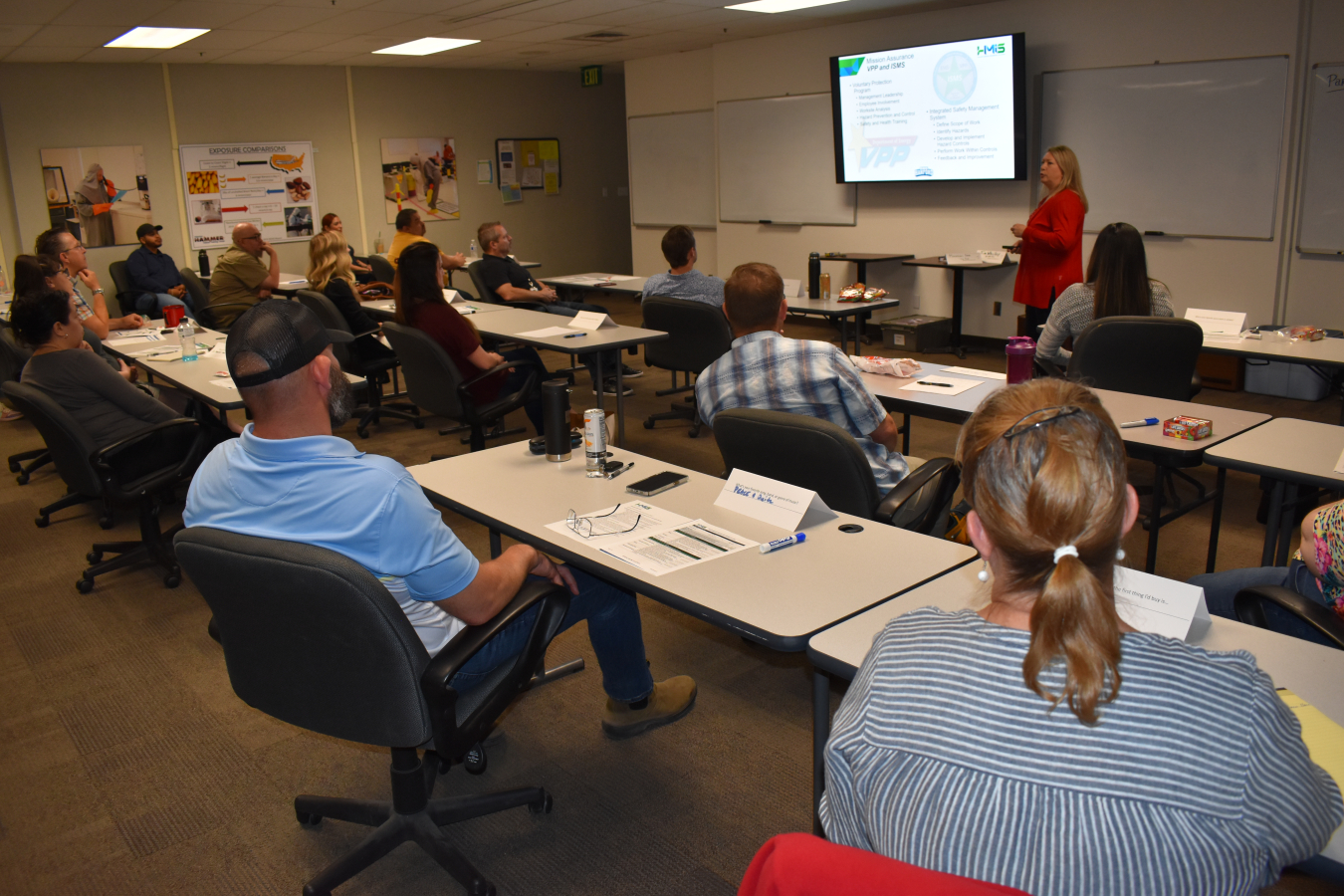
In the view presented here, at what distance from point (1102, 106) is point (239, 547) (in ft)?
21.8

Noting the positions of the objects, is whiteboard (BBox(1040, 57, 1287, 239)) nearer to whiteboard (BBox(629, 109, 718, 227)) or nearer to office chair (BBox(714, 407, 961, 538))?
whiteboard (BBox(629, 109, 718, 227))

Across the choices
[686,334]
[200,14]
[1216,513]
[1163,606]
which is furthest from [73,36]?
[1163,606]

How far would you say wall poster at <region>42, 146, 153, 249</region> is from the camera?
8.48m

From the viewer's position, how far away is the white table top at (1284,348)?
A: 3.66 meters

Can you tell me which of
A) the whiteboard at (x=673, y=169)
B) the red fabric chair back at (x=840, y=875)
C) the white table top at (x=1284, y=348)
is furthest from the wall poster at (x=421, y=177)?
the red fabric chair back at (x=840, y=875)

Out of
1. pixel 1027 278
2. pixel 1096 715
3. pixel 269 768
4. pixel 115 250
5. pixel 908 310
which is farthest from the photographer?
pixel 115 250

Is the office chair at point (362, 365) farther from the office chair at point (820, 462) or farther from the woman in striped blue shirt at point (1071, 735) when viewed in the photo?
the woman in striped blue shirt at point (1071, 735)

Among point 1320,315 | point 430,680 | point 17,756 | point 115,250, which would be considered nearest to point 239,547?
point 430,680

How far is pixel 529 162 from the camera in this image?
1153 centimetres

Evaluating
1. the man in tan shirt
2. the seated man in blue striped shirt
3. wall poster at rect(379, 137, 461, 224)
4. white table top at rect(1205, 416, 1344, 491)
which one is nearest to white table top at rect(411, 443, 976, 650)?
the seated man in blue striped shirt

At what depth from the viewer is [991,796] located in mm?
913

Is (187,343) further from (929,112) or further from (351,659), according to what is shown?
(929,112)

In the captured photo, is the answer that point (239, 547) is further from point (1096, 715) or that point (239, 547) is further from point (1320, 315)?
point (1320, 315)

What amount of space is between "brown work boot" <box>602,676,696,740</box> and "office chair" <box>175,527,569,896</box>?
0.62m
